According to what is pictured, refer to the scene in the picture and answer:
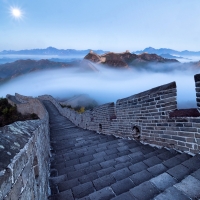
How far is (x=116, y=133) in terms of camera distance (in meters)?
5.59

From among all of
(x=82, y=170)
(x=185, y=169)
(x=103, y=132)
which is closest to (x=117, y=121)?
(x=103, y=132)

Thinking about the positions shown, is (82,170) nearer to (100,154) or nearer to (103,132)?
(100,154)

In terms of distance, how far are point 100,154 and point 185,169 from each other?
2210 millimetres

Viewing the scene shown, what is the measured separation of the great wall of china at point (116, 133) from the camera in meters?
1.12

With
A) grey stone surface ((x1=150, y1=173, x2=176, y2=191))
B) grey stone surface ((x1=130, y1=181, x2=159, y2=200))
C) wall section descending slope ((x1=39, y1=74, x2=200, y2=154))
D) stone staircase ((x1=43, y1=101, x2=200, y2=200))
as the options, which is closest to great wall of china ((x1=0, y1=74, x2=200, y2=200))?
wall section descending slope ((x1=39, y1=74, x2=200, y2=154))

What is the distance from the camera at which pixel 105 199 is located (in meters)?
1.95

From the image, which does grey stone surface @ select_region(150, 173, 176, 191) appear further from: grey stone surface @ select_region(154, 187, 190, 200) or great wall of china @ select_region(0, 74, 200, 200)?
Answer: great wall of china @ select_region(0, 74, 200, 200)

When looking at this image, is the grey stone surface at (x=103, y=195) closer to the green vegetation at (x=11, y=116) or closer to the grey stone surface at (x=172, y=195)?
the grey stone surface at (x=172, y=195)

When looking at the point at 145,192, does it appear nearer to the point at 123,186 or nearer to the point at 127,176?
the point at 123,186

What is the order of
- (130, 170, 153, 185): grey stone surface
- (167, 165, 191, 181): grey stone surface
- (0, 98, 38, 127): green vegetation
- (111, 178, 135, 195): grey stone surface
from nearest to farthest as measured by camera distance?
(167, 165, 191, 181): grey stone surface
(111, 178, 135, 195): grey stone surface
(130, 170, 153, 185): grey stone surface
(0, 98, 38, 127): green vegetation

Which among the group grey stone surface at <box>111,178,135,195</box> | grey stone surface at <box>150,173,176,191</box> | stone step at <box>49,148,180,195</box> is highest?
grey stone surface at <box>150,173,176,191</box>

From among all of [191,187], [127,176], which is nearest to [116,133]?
[127,176]

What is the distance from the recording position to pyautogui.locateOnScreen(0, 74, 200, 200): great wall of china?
1.12 meters

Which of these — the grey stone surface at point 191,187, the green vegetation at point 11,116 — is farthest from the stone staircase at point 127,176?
the green vegetation at point 11,116
